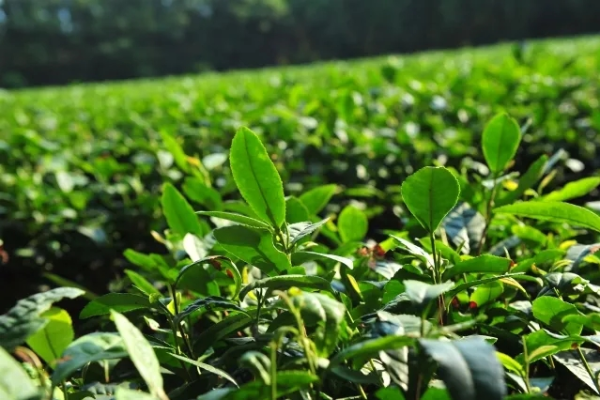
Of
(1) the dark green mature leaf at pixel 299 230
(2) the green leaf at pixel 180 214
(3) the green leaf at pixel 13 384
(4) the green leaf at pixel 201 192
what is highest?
(3) the green leaf at pixel 13 384

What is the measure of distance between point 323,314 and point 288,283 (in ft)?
0.42

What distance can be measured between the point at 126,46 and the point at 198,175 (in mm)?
42748

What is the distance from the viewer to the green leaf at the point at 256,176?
0.88 m

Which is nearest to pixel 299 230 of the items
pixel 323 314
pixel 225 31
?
pixel 323 314

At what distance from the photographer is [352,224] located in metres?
1.26

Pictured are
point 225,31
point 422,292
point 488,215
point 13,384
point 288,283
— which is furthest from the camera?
point 225,31

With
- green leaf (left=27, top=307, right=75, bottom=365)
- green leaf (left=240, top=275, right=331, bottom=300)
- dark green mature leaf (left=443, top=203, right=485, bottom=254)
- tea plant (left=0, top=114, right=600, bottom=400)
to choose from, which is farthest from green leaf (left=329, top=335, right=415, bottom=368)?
dark green mature leaf (left=443, top=203, right=485, bottom=254)

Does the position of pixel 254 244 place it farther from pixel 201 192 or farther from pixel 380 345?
pixel 201 192

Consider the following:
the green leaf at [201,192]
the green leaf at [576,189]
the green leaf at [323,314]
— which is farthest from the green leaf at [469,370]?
the green leaf at [201,192]

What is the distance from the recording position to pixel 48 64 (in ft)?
138

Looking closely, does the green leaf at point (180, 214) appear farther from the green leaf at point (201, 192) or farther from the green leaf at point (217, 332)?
the green leaf at point (217, 332)

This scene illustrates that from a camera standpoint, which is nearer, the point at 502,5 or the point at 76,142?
the point at 76,142

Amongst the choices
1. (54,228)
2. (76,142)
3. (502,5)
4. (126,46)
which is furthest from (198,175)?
(126,46)

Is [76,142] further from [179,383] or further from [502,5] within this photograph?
[502,5]
